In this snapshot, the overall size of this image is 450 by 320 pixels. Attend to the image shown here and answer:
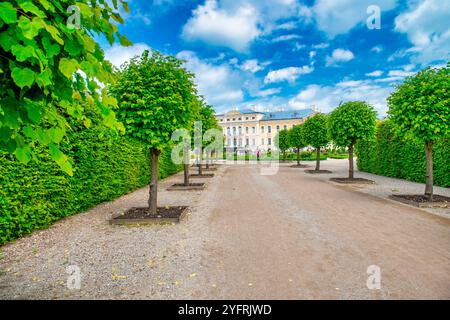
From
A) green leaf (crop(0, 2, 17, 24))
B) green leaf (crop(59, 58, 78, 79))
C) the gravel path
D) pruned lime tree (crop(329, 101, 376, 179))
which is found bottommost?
the gravel path

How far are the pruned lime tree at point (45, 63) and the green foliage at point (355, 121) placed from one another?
43.1ft

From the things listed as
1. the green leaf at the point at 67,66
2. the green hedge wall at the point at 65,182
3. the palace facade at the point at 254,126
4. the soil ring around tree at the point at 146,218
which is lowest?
the soil ring around tree at the point at 146,218

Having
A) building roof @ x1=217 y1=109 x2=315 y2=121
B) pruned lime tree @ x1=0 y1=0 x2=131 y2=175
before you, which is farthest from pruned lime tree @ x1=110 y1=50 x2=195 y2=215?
building roof @ x1=217 y1=109 x2=315 y2=121

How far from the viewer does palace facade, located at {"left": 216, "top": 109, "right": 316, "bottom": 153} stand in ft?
259

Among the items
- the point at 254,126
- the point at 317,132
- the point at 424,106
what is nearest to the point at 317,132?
the point at 317,132

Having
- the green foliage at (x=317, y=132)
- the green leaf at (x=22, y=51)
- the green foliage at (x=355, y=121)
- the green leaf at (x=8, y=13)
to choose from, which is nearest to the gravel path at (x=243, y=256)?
the green leaf at (x=22, y=51)

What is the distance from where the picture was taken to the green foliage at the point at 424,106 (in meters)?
8.02

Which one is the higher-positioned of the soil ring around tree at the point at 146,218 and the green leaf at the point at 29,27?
the green leaf at the point at 29,27

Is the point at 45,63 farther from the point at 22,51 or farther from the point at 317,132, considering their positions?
the point at 317,132

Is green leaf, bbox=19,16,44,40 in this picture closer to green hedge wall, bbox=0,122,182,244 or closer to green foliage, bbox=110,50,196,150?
green hedge wall, bbox=0,122,182,244

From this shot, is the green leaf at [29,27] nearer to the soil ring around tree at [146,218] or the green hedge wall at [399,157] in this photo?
the soil ring around tree at [146,218]

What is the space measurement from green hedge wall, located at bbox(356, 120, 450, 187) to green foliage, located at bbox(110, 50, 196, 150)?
7.82 metres

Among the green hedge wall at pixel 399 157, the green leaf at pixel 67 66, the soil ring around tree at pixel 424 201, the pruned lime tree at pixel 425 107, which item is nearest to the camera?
the green leaf at pixel 67 66
